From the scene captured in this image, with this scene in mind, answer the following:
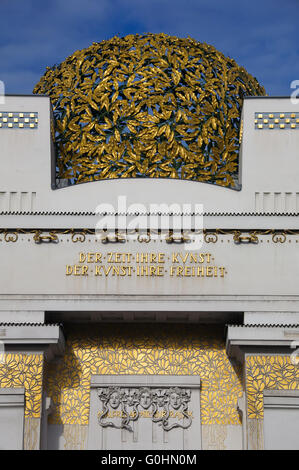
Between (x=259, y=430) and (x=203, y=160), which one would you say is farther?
(x=203, y=160)

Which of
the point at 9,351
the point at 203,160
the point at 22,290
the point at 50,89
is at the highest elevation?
the point at 50,89

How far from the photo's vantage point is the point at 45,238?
14.0 metres

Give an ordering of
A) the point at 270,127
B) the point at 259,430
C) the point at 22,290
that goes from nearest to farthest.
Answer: the point at 259,430
the point at 22,290
the point at 270,127

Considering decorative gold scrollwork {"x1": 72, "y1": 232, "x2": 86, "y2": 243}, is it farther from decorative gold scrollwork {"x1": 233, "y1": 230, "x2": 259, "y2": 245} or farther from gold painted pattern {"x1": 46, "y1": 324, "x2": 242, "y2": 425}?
decorative gold scrollwork {"x1": 233, "y1": 230, "x2": 259, "y2": 245}

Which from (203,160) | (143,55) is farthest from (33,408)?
(143,55)

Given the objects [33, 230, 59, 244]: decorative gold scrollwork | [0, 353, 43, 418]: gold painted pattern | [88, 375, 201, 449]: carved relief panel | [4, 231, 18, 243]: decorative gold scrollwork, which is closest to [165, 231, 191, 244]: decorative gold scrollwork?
[33, 230, 59, 244]: decorative gold scrollwork

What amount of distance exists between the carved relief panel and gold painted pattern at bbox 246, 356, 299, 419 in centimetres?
86

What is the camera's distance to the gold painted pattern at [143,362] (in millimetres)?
13648

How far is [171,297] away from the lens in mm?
13648

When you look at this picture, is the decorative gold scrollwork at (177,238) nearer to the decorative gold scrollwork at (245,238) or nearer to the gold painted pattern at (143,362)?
the decorative gold scrollwork at (245,238)

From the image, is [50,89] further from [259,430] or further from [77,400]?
[259,430]

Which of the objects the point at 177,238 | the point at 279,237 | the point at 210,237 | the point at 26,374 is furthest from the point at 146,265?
the point at 26,374

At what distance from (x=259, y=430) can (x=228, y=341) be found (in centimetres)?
122

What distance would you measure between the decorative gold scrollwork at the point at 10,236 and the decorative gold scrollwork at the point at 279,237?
3.48 meters
